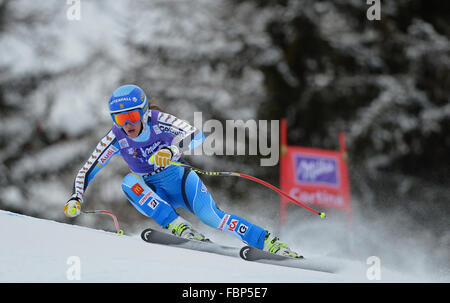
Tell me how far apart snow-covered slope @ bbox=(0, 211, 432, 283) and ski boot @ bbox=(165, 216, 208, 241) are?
0.92 ft

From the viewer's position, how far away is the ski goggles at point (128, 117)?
12.9 feet

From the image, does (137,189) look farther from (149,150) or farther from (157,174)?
(149,150)

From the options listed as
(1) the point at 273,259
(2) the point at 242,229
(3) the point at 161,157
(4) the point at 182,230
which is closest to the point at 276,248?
(1) the point at 273,259

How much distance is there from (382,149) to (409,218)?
5.61ft

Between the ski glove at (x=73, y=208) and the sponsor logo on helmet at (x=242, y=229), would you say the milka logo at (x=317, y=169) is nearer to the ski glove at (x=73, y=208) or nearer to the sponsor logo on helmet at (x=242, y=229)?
the sponsor logo on helmet at (x=242, y=229)

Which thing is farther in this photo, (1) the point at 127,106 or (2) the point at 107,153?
(2) the point at 107,153

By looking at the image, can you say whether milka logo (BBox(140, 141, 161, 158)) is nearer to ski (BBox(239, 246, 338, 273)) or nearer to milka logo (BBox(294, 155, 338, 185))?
ski (BBox(239, 246, 338, 273))

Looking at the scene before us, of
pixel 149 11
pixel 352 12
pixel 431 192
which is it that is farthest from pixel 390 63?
pixel 149 11

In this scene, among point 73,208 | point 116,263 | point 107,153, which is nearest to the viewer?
point 116,263

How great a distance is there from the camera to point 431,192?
1244 cm

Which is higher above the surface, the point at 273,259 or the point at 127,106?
the point at 127,106

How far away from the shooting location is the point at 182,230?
164 inches

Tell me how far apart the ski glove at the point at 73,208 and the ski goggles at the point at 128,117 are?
2.23ft

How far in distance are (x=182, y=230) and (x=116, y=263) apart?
0.88 meters
